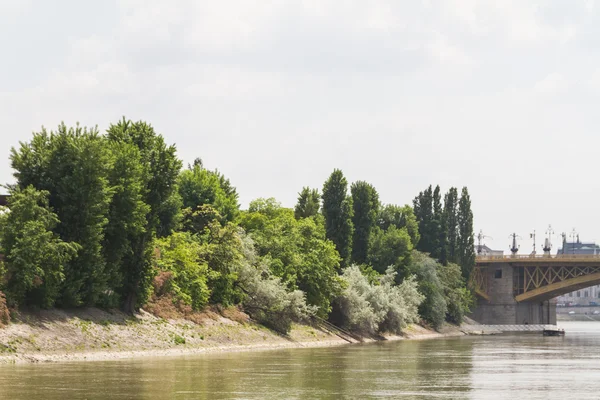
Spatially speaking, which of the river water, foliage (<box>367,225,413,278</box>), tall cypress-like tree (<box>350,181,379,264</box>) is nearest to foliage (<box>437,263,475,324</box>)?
foliage (<box>367,225,413,278</box>)

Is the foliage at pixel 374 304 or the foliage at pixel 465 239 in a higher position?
the foliage at pixel 465 239

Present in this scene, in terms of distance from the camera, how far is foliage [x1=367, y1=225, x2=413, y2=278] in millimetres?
146375

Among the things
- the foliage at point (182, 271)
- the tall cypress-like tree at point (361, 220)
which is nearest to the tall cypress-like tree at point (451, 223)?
the tall cypress-like tree at point (361, 220)

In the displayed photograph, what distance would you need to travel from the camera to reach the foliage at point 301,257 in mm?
110000

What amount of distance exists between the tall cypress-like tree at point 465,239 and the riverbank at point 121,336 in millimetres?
78080

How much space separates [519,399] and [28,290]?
37215mm

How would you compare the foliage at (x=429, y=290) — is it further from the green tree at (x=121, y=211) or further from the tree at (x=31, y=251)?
the tree at (x=31, y=251)

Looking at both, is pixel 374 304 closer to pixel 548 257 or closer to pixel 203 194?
pixel 203 194

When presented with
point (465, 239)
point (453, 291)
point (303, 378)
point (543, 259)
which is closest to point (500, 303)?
point (543, 259)

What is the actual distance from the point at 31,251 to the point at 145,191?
48.1ft

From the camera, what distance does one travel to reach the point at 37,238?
69812mm

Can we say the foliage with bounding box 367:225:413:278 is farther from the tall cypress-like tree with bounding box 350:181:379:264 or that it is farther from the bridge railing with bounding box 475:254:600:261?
the bridge railing with bounding box 475:254:600:261

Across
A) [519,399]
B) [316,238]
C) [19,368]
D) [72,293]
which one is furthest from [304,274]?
[519,399]

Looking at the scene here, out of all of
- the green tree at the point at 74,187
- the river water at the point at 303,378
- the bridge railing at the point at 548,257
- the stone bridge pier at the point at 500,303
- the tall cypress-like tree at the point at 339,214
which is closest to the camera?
the river water at the point at 303,378
